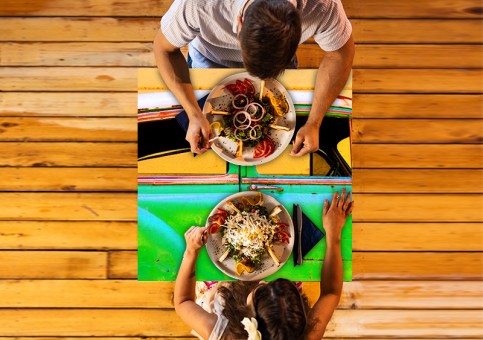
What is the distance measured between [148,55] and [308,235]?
4.78 ft

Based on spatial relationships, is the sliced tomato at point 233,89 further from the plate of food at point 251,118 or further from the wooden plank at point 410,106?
the wooden plank at point 410,106

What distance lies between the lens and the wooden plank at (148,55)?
2.64 metres

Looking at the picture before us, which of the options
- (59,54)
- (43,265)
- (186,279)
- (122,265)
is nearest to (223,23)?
(186,279)

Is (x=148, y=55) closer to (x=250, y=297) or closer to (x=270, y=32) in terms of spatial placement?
(x=270, y=32)

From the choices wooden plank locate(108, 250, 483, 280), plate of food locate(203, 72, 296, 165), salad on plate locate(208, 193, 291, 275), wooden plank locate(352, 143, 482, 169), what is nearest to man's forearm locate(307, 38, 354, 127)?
plate of food locate(203, 72, 296, 165)

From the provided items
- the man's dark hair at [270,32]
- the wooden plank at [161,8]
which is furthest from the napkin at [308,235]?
the wooden plank at [161,8]

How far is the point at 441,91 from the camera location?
2678 millimetres

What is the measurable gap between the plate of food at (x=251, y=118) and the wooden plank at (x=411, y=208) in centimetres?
94

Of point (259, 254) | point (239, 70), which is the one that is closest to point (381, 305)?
point (259, 254)

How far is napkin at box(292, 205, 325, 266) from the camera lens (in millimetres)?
1916

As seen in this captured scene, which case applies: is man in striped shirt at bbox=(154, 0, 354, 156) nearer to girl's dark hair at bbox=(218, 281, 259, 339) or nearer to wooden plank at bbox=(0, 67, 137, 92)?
girl's dark hair at bbox=(218, 281, 259, 339)

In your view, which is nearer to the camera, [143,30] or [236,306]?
[236,306]

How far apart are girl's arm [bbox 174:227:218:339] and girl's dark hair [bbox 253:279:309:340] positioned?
0.28 meters

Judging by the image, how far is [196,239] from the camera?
6.09 feet
